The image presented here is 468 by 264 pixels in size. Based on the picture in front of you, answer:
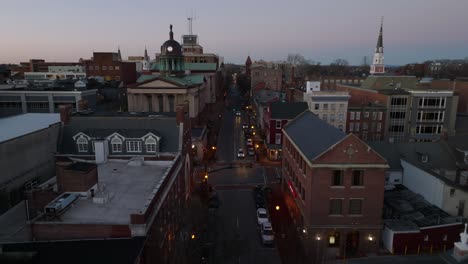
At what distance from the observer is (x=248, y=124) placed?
93375 millimetres

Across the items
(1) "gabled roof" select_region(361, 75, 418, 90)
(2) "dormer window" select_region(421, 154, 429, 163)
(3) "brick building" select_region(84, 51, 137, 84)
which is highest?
(3) "brick building" select_region(84, 51, 137, 84)

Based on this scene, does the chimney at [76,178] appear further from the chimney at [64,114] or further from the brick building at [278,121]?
the brick building at [278,121]

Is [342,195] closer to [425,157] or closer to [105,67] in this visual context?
[425,157]

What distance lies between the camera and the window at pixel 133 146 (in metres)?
35.6

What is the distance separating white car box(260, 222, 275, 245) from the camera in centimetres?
3256

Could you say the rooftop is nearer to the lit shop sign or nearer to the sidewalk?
the sidewalk

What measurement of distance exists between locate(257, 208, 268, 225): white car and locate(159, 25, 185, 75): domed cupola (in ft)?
159

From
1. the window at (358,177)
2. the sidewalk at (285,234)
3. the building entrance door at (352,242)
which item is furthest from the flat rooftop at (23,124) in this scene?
the building entrance door at (352,242)

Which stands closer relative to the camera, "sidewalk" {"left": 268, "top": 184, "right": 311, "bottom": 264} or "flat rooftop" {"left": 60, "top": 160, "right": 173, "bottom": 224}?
"flat rooftop" {"left": 60, "top": 160, "right": 173, "bottom": 224}

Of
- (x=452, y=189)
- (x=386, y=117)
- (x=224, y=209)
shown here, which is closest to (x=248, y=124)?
(x=386, y=117)

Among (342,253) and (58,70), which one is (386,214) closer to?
(342,253)

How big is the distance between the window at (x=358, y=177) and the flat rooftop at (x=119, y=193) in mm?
17773

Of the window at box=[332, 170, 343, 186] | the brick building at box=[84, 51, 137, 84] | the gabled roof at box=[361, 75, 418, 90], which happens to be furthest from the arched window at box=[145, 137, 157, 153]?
the brick building at box=[84, 51, 137, 84]

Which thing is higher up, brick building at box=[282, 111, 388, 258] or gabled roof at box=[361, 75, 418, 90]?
gabled roof at box=[361, 75, 418, 90]
